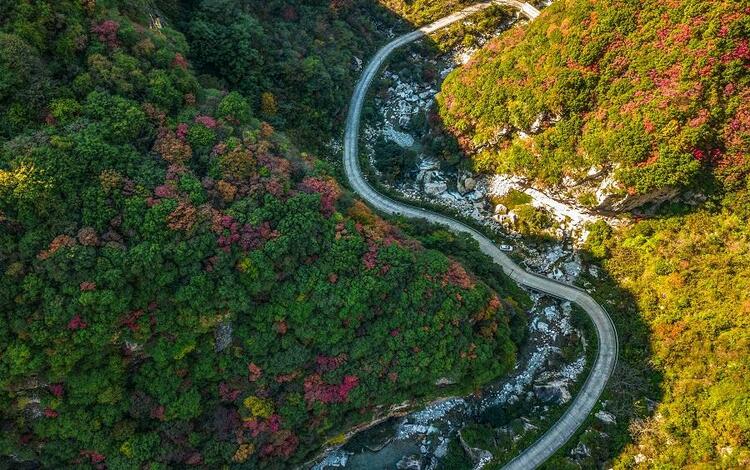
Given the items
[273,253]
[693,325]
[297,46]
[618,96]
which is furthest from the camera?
[297,46]

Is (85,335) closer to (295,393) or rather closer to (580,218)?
(295,393)

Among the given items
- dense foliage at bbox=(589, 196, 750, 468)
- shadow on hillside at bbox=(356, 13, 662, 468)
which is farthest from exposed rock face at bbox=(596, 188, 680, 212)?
shadow on hillside at bbox=(356, 13, 662, 468)

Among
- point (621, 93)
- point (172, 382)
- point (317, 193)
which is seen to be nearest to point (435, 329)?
point (317, 193)

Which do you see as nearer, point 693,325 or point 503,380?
point 693,325

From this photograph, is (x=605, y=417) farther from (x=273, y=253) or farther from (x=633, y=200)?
(x=273, y=253)

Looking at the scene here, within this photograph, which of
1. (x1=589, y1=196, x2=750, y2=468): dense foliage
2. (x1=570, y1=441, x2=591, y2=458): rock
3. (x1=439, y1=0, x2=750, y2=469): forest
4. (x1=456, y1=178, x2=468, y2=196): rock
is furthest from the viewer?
(x1=456, y1=178, x2=468, y2=196): rock

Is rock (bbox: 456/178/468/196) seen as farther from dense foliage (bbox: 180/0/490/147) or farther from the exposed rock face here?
dense foliage (bbox: 180/0/490/147)

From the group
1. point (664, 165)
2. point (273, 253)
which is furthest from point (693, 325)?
point (273, 253)

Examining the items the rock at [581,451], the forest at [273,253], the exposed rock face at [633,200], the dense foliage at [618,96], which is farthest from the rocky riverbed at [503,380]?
the dense foliage at [618,96]
